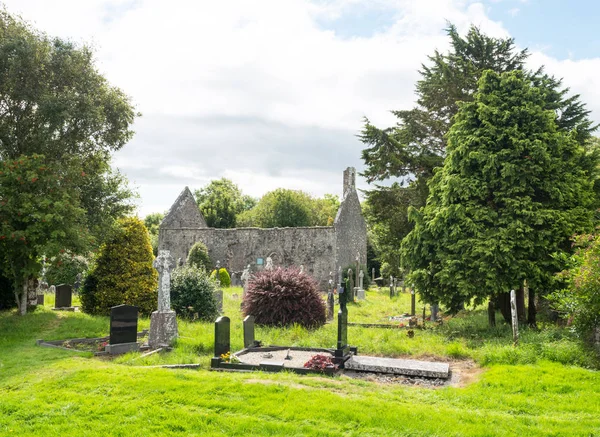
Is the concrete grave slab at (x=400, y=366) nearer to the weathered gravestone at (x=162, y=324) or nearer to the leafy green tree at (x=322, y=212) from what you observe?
the weathered gravestone at (x=162, y=324)

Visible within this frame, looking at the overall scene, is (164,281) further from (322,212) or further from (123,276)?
(322,212)

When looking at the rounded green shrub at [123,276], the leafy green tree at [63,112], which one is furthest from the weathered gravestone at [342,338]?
the leafy green tree at [63,112]

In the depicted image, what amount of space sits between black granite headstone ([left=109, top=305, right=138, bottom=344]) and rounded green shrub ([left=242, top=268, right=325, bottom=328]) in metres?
4.12

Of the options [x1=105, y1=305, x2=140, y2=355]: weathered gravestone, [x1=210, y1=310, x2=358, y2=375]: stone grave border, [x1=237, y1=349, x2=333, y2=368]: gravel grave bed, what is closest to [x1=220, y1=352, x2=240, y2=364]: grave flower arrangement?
[x1=210, y1=310, x2=358, y2=375]: stone grave border

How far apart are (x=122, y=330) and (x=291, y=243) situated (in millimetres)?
19002

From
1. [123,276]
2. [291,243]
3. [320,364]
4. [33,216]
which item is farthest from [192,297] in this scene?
[291,243]

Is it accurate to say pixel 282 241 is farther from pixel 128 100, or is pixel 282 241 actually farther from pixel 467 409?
pixel 467 409

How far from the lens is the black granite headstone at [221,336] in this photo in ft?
31.4

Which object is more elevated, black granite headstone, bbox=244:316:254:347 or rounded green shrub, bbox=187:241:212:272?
rounded green shrub, bbox=187:241:212:272

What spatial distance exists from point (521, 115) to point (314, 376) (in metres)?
9.39

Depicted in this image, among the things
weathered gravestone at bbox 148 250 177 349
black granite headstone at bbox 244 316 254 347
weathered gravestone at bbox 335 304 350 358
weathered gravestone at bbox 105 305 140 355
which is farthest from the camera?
weathered gravestone at bbox 148 250 177 349

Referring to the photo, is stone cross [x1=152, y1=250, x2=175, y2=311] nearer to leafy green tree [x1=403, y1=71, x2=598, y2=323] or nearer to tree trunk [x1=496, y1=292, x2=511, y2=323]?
leafy green tree [x1=403, y1=71, x2=598, y2=323]

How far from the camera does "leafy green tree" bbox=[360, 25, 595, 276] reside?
18.3m

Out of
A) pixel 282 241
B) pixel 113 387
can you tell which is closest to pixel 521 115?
pixel 113 387
